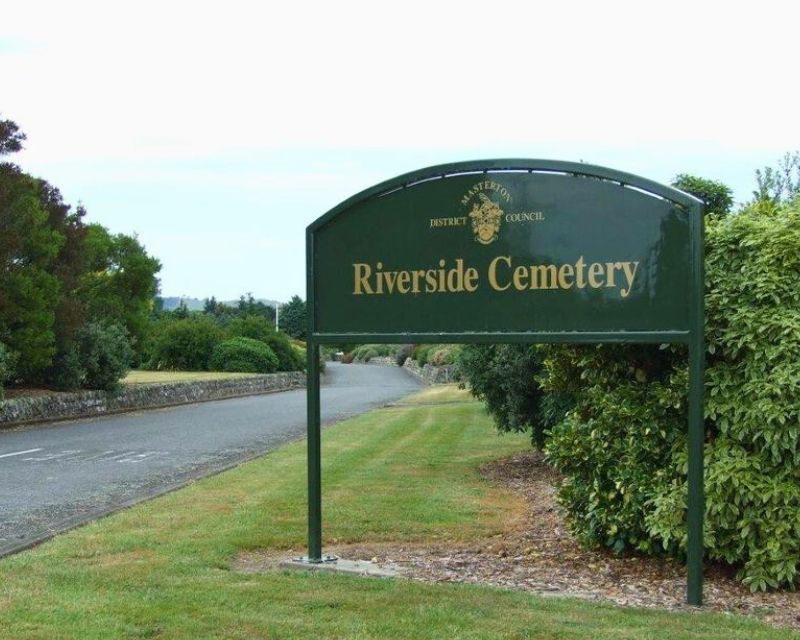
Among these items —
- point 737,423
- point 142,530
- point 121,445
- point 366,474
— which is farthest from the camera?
point 121,445

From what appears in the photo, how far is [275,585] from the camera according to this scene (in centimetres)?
664

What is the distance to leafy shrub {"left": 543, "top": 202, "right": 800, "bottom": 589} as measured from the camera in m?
6.64

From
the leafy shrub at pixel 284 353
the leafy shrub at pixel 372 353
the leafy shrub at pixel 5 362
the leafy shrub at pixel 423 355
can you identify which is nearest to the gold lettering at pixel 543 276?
the leafy shrub at pixel 5 362

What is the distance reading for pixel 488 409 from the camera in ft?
46.8

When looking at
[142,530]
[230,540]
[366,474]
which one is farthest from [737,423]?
[366,474]

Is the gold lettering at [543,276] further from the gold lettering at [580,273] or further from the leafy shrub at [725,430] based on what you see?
the leafy shrub at [725,430]

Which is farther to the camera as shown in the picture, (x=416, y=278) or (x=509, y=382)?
(x=509, y=382)

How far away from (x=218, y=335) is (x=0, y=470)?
36035 millimetres

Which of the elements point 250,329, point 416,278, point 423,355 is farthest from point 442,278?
point 250,329

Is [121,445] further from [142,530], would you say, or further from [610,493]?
[610,493]

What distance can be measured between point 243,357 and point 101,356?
63.4 feet

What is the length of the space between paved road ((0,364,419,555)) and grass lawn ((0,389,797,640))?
2.70 ft

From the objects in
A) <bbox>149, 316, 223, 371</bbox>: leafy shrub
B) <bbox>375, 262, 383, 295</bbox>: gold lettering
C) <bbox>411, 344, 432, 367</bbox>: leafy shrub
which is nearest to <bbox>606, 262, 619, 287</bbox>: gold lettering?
<bbox>375, 262, 383, 295</bbox>: gold lettering

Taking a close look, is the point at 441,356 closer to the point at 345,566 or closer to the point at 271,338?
the point at 271,338
